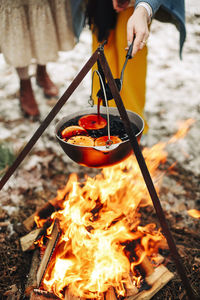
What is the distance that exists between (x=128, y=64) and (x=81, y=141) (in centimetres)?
129

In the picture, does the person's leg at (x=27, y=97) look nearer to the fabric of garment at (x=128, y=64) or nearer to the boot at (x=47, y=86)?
the boot at (x=47, y=86)

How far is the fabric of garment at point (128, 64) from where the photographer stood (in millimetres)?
2264

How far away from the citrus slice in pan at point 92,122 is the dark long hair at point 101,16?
3.38 ft

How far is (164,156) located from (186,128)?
0.62 meters

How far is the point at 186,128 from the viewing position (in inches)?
129

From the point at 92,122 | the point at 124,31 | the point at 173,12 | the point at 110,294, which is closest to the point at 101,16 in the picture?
the point at 124,31

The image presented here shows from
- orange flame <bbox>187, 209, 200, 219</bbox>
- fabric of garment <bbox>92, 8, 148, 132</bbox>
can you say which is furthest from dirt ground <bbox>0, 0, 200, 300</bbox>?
fabric of garment <bbox>92, 8, 148, 132</bbox>

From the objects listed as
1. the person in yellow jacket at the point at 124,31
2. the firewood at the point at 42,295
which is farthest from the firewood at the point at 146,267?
the person in yellow jacket at the point at 124,31

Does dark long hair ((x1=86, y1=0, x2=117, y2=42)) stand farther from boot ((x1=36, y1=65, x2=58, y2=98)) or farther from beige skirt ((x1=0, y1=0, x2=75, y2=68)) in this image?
boot ((x1=36, y1=65, x2=58, y2=98))

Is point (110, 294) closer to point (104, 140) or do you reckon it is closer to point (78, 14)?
point (104, 140)

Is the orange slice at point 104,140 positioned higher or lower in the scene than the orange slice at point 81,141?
lower

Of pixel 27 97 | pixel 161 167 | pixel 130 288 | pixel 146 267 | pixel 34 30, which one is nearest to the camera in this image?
pixel 130 288

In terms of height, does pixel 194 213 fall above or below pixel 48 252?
below

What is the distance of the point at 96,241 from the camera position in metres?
1.70
